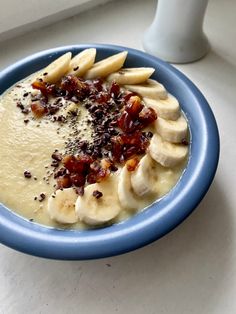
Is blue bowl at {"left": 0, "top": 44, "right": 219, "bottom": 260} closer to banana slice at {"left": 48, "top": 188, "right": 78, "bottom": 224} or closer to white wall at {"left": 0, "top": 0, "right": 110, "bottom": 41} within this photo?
banana slice at {"left": 48, "top": 188, "right": 78, "bottom": 224}

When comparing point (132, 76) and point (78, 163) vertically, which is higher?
point (132, 76)

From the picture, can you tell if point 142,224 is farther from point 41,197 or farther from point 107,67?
point 107,67

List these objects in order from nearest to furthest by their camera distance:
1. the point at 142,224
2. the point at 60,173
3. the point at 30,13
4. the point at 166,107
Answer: the point at 142,224, the point at 60,173, the point at 166,107, the point at 30,13

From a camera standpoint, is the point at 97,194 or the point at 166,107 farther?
the point at 166,107

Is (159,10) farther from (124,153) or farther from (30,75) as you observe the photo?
(124,153)

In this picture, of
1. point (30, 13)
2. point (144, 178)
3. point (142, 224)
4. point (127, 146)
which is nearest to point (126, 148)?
point (127, 146)

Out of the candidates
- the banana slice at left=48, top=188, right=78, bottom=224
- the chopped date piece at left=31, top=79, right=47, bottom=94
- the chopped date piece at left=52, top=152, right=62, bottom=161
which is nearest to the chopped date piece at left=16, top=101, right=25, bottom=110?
the chopped date piece at left=31, top=79, right=47, bottom=94

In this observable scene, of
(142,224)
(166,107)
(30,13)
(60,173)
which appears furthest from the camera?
(30,13)
